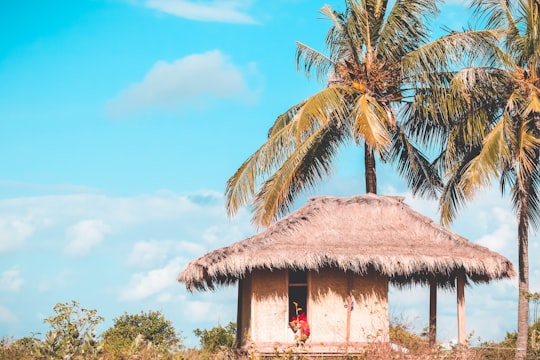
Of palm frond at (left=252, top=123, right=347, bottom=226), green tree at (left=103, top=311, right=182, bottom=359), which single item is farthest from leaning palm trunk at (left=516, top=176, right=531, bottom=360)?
→ green tree at (left=103, top=311, right=182, bottom=359)

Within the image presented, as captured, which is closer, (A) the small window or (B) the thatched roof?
(B) the thatched roof

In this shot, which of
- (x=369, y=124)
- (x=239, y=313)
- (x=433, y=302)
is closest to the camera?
(x=433, y=302)

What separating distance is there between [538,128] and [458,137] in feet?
6.18

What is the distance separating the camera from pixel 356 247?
47.3 feet

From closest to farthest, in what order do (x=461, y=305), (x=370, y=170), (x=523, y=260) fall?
1. (x=461, y=305)
2. (x=523, y=260)
3. (x=370, y=170)

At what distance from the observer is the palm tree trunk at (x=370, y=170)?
736 inches

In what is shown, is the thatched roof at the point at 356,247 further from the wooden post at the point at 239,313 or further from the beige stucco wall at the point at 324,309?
the wooden post at the point at 239,313

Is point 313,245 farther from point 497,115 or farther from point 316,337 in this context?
point 497,115

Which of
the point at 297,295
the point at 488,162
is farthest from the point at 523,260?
the point at 297,295

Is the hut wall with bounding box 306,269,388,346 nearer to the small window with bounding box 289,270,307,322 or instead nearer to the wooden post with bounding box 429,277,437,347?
the wooden post with bounding box 429,277,437,347

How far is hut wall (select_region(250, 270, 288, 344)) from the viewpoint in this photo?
14180mm

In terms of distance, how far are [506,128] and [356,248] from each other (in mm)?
4475

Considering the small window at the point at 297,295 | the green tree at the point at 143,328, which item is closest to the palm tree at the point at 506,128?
the small window at the point at 297,295

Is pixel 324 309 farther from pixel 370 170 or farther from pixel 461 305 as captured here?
pixel 370 170
